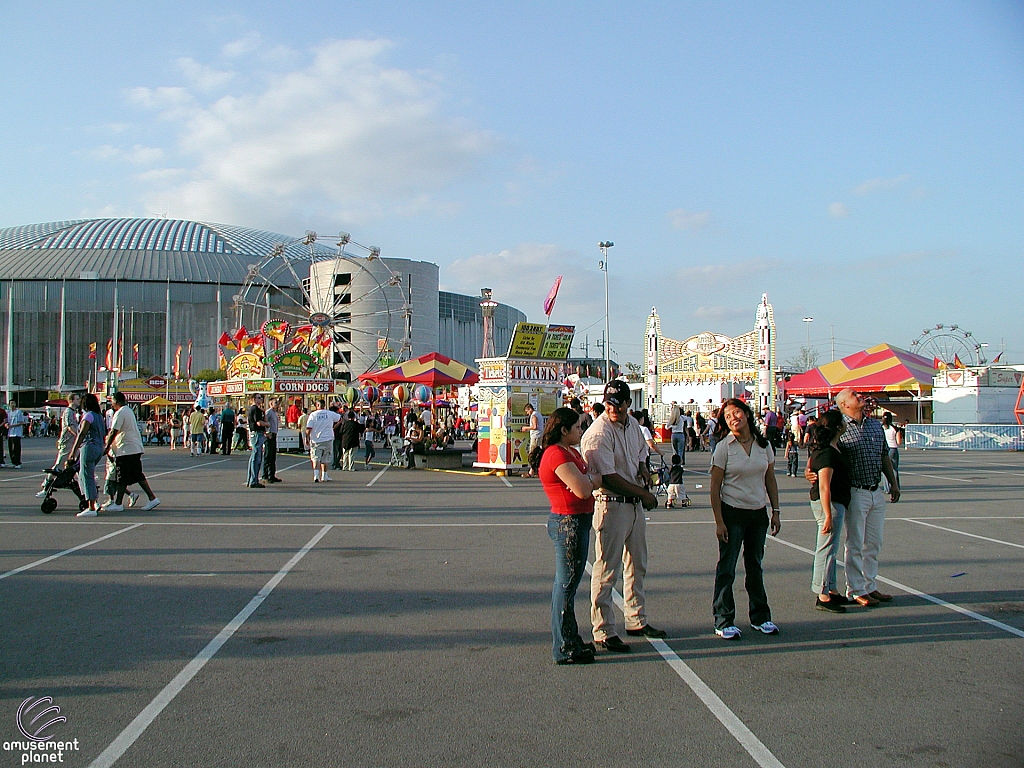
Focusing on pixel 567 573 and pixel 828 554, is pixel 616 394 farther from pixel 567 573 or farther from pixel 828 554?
pixel 828 554

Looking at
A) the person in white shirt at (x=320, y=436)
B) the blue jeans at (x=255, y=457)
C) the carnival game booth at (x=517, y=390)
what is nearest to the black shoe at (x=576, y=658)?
the blue jeans at (x=255, y=457)

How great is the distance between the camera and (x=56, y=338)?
8550cm

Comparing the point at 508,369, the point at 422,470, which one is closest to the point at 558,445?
the point at 508,369

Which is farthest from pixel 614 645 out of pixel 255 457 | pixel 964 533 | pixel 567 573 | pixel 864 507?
pixel 255 457

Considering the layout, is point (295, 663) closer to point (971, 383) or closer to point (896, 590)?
point (896, 590)

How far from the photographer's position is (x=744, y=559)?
5648 mm

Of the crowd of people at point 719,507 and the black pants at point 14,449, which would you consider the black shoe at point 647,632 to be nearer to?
the crowd of people at point 719,507

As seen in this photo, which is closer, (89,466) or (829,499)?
(829,499)

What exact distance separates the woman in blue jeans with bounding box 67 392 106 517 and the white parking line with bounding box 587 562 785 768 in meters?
9.16

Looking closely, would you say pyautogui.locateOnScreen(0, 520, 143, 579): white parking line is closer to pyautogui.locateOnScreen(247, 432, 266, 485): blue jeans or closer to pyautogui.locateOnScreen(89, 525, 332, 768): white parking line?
pyautogui.locateOnScreen(89, 525, 332, 768): white parking line

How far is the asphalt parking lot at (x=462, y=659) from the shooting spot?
3.83 m

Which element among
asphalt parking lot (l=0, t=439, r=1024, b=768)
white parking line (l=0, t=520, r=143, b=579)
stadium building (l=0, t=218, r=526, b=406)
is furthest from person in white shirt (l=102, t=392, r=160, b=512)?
stadium building (l=0, t=218, r=526, b=406)

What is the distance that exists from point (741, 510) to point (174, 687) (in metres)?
3.90

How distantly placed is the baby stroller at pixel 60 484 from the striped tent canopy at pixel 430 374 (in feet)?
48.7
